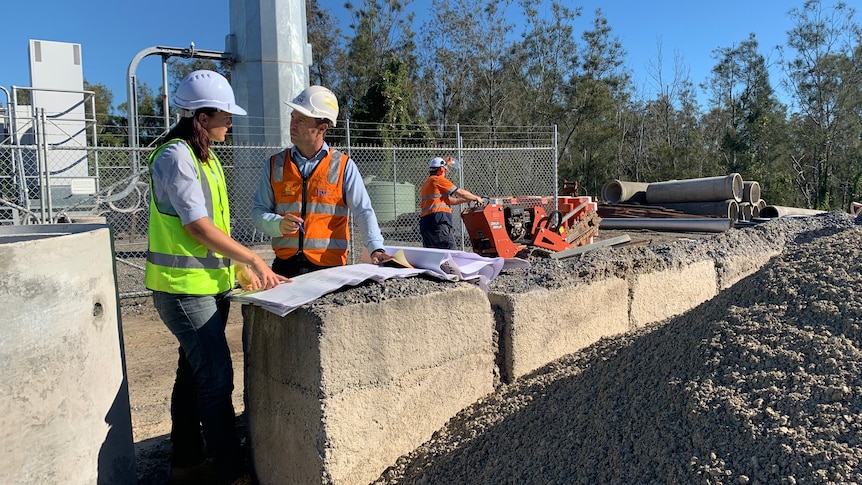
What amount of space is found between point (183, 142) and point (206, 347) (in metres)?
0.88

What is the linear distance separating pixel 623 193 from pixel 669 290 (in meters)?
16.2

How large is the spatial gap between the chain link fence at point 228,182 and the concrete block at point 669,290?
4774 mm

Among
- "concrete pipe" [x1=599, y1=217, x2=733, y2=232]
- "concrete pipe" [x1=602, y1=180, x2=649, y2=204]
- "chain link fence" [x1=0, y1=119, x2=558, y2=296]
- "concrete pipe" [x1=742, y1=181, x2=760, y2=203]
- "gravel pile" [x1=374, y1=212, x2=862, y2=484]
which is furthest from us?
"concrete pipe" [x1=602, y1=180, x2=649, y2=204]

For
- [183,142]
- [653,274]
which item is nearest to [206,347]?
[183,142]

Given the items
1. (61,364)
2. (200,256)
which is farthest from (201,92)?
(61,364)

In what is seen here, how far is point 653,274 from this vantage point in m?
4.12

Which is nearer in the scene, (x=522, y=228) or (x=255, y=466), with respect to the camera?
(x=255, y=466)

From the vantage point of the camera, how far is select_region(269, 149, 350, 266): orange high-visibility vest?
10.2 ft

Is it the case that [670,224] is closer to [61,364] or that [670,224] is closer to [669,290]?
[669,290]

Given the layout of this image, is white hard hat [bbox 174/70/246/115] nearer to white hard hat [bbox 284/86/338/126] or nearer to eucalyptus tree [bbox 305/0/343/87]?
white hard hat [bbox 284/86/338/126]

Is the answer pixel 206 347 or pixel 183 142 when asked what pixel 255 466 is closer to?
pixel 206 347

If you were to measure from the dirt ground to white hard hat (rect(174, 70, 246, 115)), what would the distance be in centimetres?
178

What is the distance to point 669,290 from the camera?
426cm

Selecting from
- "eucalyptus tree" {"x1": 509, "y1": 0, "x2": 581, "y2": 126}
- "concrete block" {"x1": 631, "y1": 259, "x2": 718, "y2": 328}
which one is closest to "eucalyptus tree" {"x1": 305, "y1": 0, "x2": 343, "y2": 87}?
"eucalyptus tree" {"x1": 509, "y1": 0, "x2": 581, "y2": 126}
